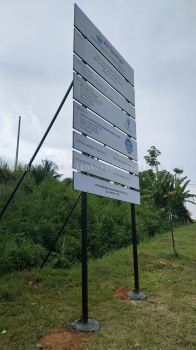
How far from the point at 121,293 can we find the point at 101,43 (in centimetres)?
364

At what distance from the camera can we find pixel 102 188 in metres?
4.58

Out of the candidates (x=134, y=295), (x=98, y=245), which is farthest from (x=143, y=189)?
(x=134, y=295)

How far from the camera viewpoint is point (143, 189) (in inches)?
740

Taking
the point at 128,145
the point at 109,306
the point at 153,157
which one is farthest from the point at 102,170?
the point at 153,157

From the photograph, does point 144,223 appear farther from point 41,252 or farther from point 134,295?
point 134,295

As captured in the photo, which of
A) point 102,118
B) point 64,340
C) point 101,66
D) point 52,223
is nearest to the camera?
point 64,340

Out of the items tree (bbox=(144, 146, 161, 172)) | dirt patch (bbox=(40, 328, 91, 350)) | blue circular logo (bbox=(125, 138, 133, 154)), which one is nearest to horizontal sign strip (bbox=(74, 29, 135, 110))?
blue circular logo (bbox=(125, 138, 133, 154))

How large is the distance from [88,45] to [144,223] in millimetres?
9587

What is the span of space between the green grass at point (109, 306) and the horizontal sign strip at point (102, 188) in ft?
4.71

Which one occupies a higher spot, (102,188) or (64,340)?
(102,188)

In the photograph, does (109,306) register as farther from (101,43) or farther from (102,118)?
(101,43)

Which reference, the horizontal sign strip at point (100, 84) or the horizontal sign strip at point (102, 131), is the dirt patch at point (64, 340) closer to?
the horizontal sign strip at point (102, 131)

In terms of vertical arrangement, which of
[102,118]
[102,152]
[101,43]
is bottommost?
[102,152]

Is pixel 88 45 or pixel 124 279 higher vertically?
pixel 88 45
